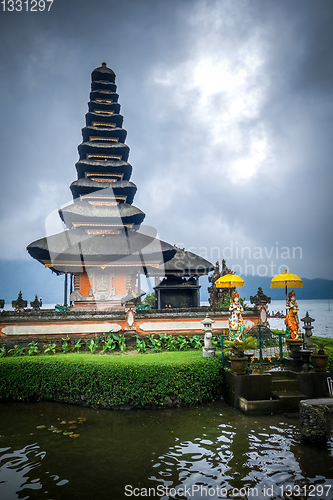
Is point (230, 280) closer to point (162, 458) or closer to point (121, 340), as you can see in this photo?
point (121, 340)

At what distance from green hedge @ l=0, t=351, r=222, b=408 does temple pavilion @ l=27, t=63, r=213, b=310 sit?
835 centimetres

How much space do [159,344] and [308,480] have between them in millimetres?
9456

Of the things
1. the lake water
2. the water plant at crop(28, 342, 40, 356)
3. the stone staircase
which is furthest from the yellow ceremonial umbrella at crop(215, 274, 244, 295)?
the water plant at crop(28, 342, 40, 356)

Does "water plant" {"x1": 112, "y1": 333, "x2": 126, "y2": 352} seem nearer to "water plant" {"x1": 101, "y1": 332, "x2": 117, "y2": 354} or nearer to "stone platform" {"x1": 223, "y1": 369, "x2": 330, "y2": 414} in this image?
"water plant" {"x1": 101, "y1": 332, "x2": 117, "y2": 354}

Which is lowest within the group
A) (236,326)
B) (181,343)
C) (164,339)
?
(181,343)

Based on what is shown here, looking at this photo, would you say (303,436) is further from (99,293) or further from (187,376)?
(99,293)

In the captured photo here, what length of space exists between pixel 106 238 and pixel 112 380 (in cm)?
1140

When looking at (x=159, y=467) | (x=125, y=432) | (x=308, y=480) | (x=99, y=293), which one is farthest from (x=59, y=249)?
(x=308, y=480)

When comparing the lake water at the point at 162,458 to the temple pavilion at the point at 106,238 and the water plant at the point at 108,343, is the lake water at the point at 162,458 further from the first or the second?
the temple pavilion at the point at 106,238

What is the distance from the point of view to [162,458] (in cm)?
629

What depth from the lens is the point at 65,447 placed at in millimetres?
6820

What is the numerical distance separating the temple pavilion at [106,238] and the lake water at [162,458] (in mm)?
10699

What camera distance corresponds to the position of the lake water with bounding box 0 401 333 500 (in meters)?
5.27

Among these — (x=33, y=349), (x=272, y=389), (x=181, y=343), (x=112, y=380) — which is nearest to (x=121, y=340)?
(x=181, y=343)
